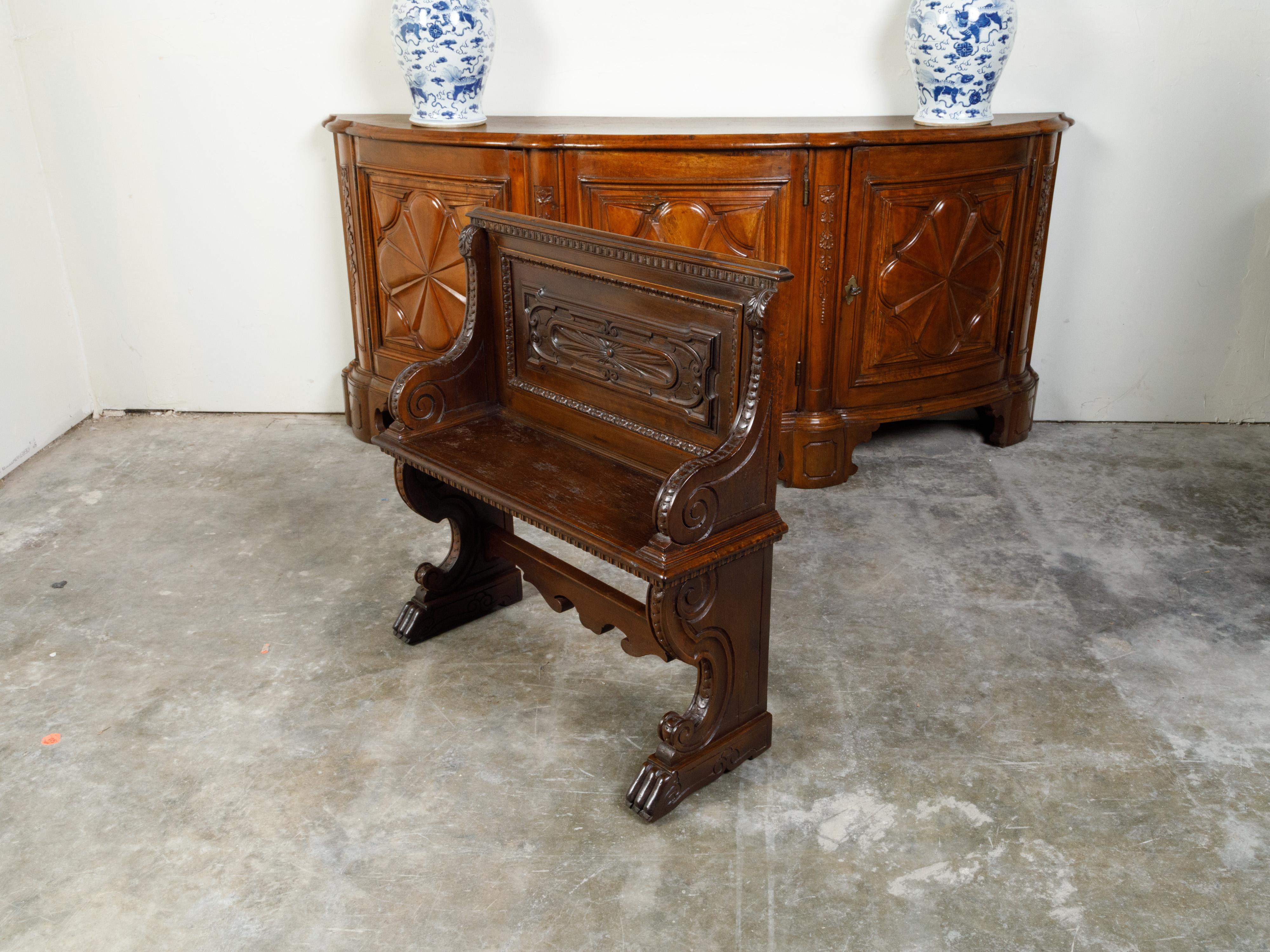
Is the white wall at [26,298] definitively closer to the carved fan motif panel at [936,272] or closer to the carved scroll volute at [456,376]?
the carved scroll volute at [456,376]

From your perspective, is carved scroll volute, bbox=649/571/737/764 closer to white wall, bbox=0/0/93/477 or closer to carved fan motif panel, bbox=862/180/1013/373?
carved fan motif panel, bbox=862/180/1013/373

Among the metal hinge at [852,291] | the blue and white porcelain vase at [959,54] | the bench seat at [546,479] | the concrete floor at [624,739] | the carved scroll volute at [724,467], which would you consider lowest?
the concrete floor at [624,739]

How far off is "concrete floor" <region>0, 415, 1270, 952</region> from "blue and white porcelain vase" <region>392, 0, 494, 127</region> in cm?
136

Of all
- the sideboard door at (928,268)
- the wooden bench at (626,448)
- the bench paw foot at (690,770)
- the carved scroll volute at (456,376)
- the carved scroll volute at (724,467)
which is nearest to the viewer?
the carved scroll volute at (724,467)

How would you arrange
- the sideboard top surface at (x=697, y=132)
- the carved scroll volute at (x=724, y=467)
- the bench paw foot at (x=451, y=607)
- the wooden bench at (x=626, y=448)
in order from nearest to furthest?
the carved scroll volute at (x=724, y=467) → the wooden bench at (x=626, y=448) → the bench paw foot at (x=451, y=607) → the sideboard top surface at (x=697, y=132)

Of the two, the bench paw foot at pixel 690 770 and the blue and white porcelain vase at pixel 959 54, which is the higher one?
the blue and white porcelain vase at pixel 959 54

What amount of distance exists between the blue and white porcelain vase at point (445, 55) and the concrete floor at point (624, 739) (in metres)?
1.36

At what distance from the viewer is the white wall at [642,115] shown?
422cm

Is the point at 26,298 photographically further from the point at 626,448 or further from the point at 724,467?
the point at 724,467

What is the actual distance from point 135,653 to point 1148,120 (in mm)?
3971

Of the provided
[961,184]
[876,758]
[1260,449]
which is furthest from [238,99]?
[1260,449]

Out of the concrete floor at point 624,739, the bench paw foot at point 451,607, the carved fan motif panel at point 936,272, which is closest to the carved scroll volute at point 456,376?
the bench paw foot at point 451,607

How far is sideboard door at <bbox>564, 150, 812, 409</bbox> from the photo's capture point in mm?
3736

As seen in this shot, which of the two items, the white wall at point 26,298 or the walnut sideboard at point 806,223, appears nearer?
the walnut sideboard at point 806,223
